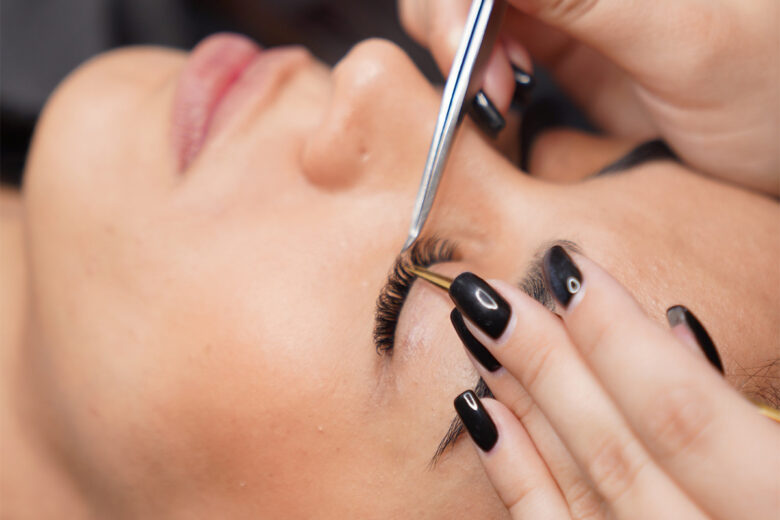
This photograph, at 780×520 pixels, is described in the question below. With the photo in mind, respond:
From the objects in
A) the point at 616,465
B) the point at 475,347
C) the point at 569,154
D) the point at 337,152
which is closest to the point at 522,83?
the point at 569,154

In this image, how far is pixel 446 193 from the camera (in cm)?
65

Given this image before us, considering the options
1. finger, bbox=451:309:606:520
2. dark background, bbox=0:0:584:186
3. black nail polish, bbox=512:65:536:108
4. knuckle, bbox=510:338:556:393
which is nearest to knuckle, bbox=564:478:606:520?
finger, bbox=451:309:606:520

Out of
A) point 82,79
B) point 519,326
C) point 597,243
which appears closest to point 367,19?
point 82,79

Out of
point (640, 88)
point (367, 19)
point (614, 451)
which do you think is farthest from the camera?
point (367, 19)

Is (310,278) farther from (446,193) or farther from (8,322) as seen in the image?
(8,322)

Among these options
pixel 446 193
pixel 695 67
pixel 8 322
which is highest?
pixel 695 67

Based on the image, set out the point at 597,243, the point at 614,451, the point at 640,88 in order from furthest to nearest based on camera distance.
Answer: the point at 640,88, the point at 597,243, the point at 614,451

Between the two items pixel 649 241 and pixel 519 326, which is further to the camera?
pixel 649 241

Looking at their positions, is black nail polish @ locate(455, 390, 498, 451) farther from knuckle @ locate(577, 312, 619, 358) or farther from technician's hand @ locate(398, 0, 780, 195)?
technician's hand @ locate(398, 0, 780, 195)

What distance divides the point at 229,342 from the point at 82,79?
56cm

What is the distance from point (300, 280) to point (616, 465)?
354mm

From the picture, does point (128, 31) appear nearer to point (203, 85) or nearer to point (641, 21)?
point (203, 85)

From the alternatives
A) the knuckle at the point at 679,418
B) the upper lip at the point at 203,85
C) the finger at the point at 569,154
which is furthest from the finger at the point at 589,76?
the knuckle at the point at 679,418

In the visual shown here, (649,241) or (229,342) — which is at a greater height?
(649,241)
